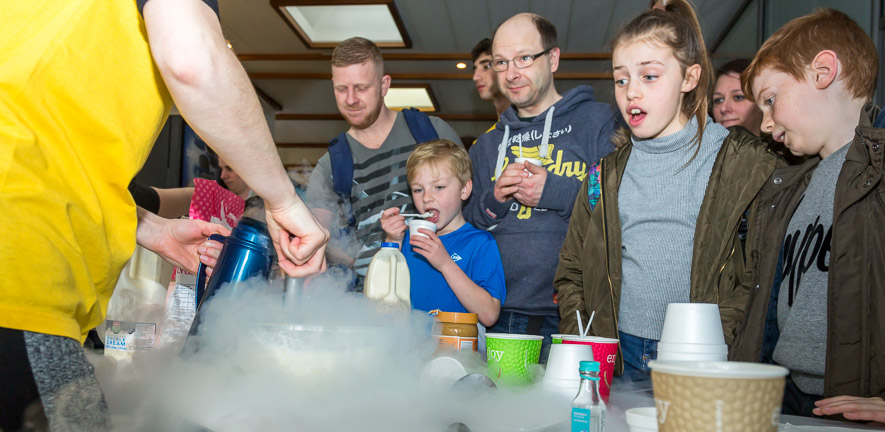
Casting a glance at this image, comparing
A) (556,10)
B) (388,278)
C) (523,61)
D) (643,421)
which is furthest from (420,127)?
(556,10)

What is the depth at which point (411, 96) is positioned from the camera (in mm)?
8172

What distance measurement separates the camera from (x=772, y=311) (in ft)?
5.42

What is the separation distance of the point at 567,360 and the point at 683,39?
1.29m

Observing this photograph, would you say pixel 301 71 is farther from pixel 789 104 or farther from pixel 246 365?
pixel 246 365

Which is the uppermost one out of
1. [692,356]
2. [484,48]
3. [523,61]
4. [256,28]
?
[256,28]

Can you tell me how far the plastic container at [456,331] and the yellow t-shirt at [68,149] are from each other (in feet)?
1.80

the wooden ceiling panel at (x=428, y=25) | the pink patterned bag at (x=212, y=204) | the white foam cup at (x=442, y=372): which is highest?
the wooden ceiling panel at (x=428, y=25)

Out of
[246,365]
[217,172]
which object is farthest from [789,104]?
[217,172]

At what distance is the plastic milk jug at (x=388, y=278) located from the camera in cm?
121

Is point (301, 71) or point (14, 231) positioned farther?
point (301, 71)

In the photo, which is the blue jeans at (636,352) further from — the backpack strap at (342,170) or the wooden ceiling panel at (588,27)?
the wooden ceiling panel at (588,27)

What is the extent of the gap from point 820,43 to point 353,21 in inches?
194

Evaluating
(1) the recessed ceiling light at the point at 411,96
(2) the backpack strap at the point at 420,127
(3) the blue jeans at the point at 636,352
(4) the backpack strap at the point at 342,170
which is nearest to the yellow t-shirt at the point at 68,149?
(3) the blue jeans at the point at 636,352

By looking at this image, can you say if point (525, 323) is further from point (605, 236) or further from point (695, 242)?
point (695, 242)
